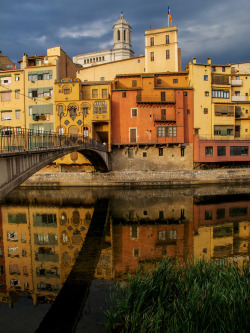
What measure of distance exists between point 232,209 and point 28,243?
1935cm

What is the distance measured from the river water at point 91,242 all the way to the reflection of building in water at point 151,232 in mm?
60

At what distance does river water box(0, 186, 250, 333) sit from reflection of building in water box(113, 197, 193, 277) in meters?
0.06

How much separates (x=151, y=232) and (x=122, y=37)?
3477 inches

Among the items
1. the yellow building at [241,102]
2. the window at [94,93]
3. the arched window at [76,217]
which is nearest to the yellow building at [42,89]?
the window at [94,93]

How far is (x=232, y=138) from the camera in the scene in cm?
4475

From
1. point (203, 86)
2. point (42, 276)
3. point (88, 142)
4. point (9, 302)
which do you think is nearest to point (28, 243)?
point (42, 276)

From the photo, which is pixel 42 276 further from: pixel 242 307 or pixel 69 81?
pixel 69 81

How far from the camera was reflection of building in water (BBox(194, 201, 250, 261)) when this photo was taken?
15.7 m

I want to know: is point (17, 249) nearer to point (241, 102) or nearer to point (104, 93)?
point (104, 93)

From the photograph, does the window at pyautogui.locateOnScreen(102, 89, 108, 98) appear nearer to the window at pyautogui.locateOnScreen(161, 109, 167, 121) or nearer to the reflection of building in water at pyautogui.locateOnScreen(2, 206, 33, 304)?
the window at pyautogui.locateOnScreen(161, 109, 167, 121)

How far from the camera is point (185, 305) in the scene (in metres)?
7.73

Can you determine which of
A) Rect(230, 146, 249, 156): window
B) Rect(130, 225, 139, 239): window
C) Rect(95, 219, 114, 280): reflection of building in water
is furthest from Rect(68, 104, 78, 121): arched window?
Rect(95, 219, 114, 280): reflection of building in water

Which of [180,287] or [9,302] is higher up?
[180,287]

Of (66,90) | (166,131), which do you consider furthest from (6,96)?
(166,131)
